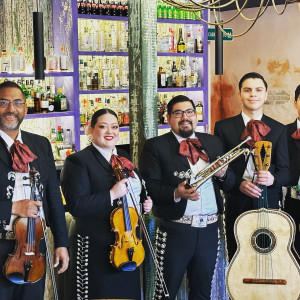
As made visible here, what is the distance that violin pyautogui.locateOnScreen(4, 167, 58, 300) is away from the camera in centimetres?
321

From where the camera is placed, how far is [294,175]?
4418 mm

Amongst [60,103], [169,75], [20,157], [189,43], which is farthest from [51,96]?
[20,157]

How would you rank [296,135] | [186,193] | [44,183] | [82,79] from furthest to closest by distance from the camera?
[82,79]
[296,135]
[186,193]
[44,183]

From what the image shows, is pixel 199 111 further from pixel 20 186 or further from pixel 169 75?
pixel 20 186

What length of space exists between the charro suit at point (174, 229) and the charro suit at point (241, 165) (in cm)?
25

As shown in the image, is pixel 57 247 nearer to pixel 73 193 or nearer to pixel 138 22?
pixel 73 193

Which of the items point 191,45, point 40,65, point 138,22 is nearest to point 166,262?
point 138,22

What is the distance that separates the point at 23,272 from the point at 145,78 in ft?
5.47

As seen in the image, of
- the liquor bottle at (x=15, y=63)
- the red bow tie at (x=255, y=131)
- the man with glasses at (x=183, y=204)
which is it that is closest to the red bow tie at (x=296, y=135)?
the red bow tie at (x=255, y=131)

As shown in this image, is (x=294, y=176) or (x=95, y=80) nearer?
(x=294, y=176)

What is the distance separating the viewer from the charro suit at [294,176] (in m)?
4.40

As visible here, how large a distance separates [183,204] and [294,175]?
96 centimetres

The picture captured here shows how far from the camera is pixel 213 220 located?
13.0 feet

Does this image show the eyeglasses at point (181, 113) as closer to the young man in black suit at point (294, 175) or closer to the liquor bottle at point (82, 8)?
the young man in black suit at point (294, 175)
